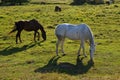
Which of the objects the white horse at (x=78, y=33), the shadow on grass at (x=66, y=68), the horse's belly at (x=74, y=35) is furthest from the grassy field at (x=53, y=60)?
the horse's belly at (x=74, y=35)

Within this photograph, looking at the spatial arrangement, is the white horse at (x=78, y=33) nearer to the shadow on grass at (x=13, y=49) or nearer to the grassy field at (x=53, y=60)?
the grassy field at (x=53, y=60)

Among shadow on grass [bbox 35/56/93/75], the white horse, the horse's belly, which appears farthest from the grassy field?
the horse's belly

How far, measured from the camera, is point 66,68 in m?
16.2

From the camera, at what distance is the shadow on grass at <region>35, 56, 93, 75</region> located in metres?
15.6

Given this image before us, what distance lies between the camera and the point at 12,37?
79.3 feet

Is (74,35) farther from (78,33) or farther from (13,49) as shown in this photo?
(13,49)

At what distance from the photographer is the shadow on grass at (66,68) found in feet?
51.3

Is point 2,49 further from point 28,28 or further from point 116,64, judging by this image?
point 116,64

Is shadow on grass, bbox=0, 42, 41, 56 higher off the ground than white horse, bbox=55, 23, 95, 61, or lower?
lower

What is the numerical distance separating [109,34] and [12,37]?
7.11 metres

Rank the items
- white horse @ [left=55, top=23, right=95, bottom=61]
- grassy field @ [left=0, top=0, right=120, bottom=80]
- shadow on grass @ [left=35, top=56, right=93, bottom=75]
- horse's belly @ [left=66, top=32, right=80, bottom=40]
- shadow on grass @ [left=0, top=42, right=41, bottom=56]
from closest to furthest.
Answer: grassy field @ [left=0, top=0, right=120, bottom=80] → shadow on grass @ [left=35, top=56, right=93, bottom=75] → white horse @ [left=55, top=23, right=95, bottom=61] → horse's belly @ [left=66, top=32, right=80, bottom=40] → shadow on grass @ [left=0, top=42, right=41, bottom=56]

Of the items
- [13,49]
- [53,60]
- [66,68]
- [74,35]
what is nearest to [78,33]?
[74,35]

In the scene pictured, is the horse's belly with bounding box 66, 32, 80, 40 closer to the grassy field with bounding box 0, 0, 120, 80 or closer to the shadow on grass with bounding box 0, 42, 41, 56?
the grassy field with bounding box 0, 0, 120, 80

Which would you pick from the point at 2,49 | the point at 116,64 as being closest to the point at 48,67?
the point at 116,64
